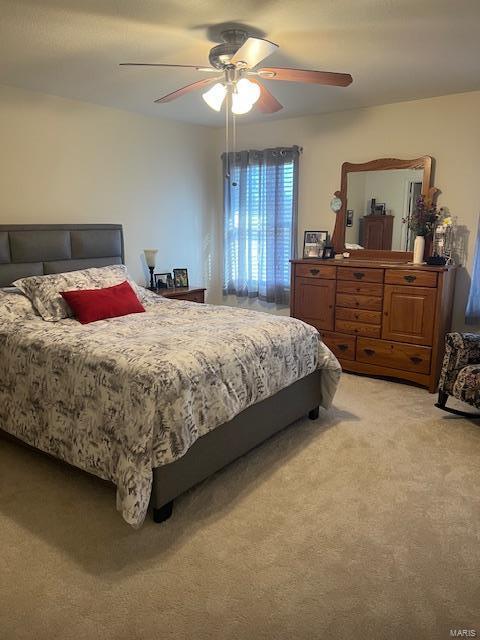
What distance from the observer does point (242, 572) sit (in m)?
1.99

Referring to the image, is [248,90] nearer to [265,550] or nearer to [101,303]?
[101,303]

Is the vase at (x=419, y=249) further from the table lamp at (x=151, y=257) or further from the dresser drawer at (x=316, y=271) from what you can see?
the table lamp at (x=151, y=257)

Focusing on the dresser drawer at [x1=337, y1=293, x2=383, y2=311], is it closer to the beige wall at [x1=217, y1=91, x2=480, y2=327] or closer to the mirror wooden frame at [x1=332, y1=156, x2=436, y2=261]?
the mirror wooden frame at [x1=332, y1=156, x2=436, y2=261]

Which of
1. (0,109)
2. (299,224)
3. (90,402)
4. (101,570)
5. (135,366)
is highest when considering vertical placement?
(0,109)

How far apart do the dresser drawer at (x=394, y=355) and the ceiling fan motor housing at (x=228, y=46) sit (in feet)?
8.55

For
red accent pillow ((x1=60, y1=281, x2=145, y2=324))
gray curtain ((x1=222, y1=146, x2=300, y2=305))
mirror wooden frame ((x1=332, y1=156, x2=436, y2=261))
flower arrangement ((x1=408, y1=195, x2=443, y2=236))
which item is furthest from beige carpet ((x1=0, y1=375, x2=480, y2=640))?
gray curtain ((x1=222, y1=146, x2=300, y2=305))

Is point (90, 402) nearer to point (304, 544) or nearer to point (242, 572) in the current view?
point (242, 572)

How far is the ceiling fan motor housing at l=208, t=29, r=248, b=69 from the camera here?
2640mm

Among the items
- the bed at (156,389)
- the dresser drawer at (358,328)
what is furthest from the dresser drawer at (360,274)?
the bed at (156,389)

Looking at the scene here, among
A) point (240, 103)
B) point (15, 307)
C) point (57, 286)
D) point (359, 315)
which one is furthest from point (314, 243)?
point (15, 307)

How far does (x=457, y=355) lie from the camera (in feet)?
11.2

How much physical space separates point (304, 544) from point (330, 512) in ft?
0.95

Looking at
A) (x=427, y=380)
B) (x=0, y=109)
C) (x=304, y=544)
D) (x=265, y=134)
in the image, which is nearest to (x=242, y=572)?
(x=304, y=544)

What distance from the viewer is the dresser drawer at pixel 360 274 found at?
4.14 meters
